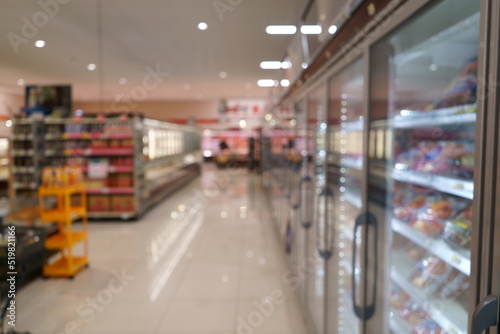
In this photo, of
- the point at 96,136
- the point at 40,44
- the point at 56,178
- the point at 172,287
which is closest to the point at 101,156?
the point at 96,136

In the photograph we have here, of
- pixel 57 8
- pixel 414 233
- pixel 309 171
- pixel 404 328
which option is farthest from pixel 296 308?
pixel 57 8

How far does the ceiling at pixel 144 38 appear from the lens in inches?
169

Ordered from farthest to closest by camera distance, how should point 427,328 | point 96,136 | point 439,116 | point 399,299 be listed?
point 96,136 < point 399,299 < point 427,328 < point 439,116

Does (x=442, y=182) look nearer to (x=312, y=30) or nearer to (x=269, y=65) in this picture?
(x=312, y=30)

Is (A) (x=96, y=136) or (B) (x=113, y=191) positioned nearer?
(B) (x=113, y=191)

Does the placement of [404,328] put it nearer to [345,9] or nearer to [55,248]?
[345,9]

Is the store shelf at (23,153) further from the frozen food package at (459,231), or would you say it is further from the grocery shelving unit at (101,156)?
the frozen food package at (459,231)

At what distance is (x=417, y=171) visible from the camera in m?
1.68

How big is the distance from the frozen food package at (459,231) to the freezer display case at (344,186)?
0.70 m

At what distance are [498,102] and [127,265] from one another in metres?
4.89

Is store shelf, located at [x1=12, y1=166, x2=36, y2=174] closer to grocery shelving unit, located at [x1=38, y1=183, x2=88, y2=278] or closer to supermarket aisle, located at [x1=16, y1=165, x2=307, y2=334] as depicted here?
supermarket aisle, located at [x1=16, y1=165, x2=307, y2=334]

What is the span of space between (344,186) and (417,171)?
82 cm

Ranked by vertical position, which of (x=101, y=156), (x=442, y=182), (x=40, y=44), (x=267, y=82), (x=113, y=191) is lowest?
(x=113, y=191)

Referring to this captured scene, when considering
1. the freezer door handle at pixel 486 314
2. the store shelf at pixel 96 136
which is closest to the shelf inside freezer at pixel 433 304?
the freezer door handle at pixel 486 314
